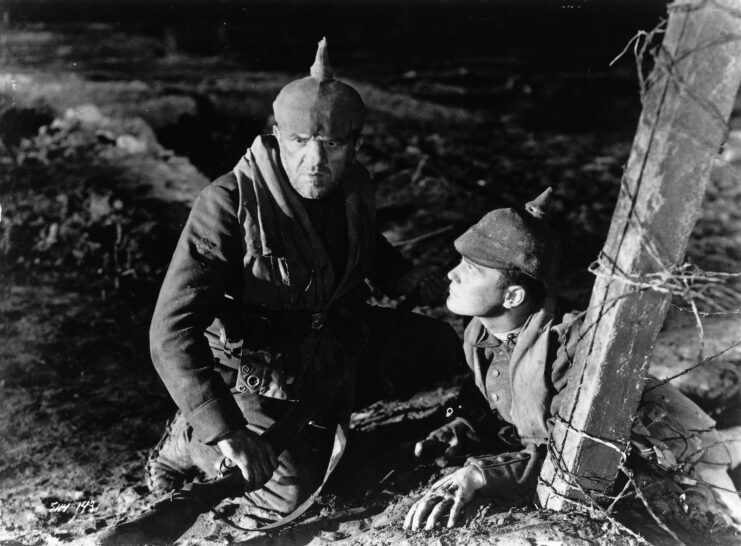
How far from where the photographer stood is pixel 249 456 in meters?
3.07

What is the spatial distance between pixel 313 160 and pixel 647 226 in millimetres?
1485

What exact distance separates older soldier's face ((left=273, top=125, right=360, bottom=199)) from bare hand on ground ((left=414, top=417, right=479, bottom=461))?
54.7 inches

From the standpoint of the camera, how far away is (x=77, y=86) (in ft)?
25.8

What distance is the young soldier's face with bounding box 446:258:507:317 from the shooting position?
315 centimetres

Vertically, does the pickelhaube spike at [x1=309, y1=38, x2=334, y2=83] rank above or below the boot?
above

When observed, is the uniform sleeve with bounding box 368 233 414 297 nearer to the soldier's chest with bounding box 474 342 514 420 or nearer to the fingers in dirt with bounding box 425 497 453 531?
the soldier's chest with bounding box 474 342 514 420

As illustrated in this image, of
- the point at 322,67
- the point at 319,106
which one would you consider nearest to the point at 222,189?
the point at 319,106

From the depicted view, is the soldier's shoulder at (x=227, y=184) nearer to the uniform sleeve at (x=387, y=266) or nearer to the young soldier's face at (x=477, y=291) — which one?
the uniform sleeve at (x=387, y=266)

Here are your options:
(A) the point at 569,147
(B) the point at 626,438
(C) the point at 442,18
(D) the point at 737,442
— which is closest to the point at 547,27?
(C) the point at 442,18

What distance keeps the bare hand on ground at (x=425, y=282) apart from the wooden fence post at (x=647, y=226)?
1.13 m

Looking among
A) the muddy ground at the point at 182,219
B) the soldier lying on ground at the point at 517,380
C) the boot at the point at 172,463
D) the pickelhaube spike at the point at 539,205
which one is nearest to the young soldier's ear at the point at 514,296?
the soldier lying on ground at the point at 517,380

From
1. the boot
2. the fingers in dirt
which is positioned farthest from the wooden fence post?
the boot

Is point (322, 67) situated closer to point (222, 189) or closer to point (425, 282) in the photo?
point (222, 189)

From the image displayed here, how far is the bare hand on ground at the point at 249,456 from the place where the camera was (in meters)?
3.05
